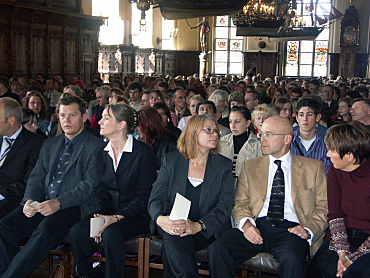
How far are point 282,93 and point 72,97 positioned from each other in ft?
18.7

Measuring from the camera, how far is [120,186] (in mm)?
3215

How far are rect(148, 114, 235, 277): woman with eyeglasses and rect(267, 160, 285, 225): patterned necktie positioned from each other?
1.00 ft

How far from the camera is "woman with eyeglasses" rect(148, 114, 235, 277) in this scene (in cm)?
285

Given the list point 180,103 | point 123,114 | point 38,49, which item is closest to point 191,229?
point 123,114

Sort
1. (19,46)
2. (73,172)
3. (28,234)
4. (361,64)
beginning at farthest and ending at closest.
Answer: (361,64)
(19,46)
(73,172)
(28,234)

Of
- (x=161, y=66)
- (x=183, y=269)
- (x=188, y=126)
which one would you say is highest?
(x=161, y=66)

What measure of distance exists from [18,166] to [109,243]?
4.16ft

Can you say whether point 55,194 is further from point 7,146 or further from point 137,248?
point 137,248

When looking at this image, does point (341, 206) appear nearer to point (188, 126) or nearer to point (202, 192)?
point (202, 192)

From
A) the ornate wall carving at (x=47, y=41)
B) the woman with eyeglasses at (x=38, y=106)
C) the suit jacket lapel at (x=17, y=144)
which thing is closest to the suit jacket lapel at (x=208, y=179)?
the suit jacket lapel at (x=17, y=144)

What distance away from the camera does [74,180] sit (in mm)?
3293

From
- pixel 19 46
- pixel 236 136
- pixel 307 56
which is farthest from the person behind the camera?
pixel 307 56

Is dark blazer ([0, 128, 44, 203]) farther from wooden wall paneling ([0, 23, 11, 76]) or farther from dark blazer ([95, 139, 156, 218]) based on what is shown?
wooden wall paneling ([0, 23, 11, 76])

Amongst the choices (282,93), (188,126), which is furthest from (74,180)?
(282,93)
